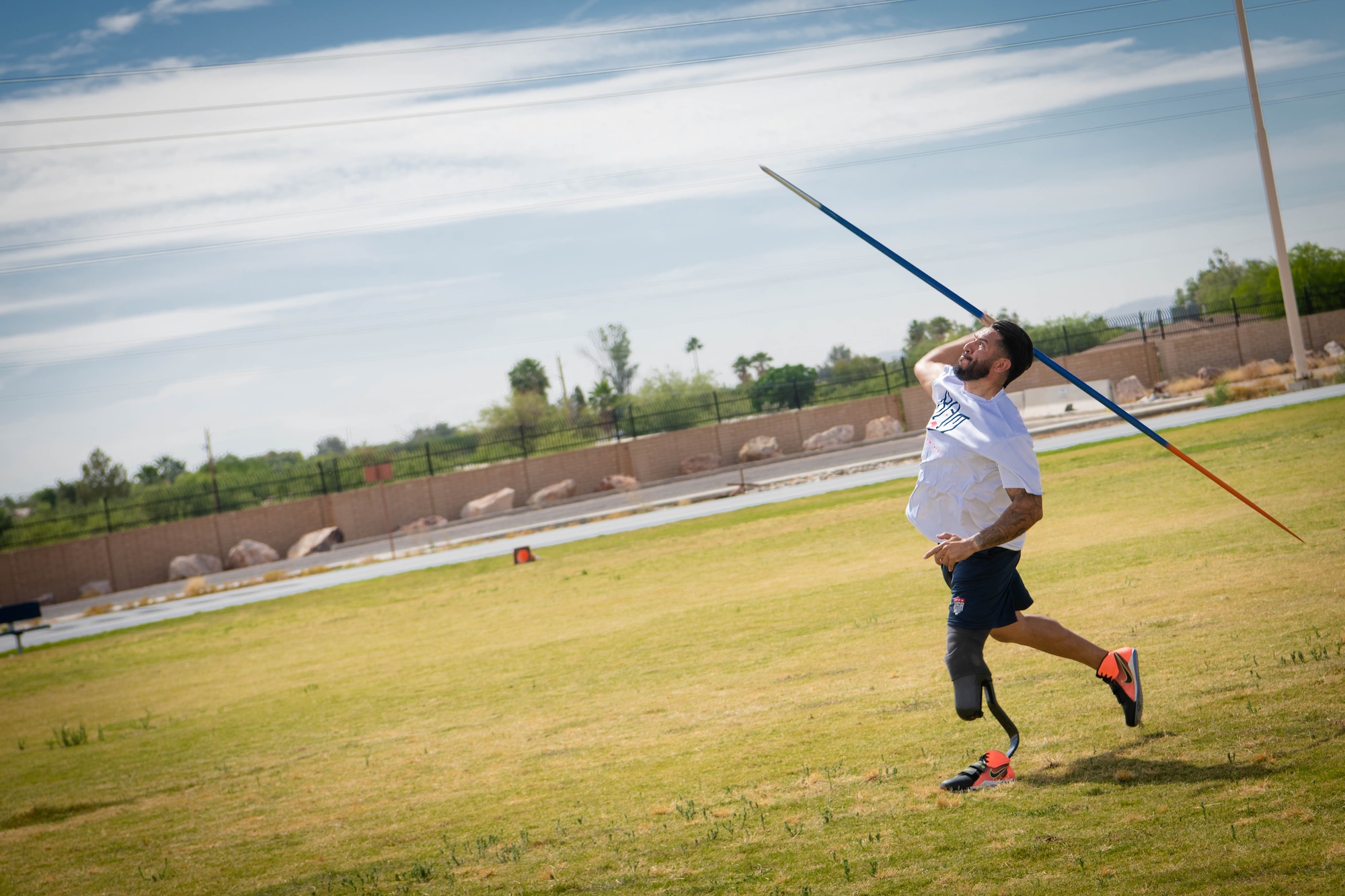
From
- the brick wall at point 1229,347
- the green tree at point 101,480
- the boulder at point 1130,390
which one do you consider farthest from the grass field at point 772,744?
the green tree at point 101,480

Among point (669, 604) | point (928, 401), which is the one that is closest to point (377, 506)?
point (928, 401)

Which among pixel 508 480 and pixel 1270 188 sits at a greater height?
pixel 1270 188

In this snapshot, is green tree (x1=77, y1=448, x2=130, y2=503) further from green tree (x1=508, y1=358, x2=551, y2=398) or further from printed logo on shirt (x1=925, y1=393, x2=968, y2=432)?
printed logo on shirt (x1=925, y1=393, x2=968, y2=432)

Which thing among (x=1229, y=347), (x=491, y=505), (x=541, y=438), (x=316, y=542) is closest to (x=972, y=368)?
(x=491, y=505)

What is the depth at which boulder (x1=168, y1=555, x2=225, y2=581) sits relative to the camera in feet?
129

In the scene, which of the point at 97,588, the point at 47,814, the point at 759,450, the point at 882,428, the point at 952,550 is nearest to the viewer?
the point at 952,550

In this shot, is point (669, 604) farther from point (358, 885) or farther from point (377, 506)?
point (377, 506)

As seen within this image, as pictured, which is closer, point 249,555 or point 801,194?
point 801,194

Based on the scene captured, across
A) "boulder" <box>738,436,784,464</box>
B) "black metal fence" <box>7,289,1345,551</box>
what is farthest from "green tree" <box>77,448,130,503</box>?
"boulder" <box>738,436,784,464</box>

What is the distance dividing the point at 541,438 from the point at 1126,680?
128 feet

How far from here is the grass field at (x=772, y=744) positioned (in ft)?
12.7

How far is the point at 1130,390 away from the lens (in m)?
36.8

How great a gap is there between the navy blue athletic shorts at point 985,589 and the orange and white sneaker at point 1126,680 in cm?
55

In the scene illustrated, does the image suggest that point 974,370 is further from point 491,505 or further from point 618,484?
point 491,505
